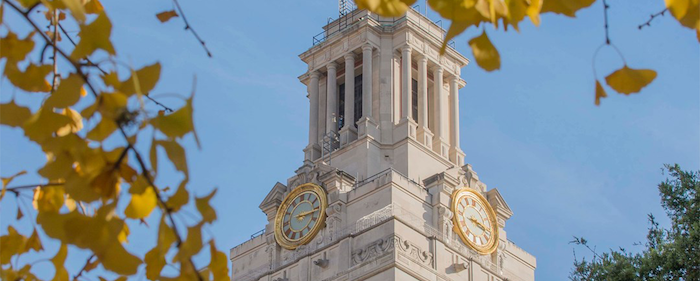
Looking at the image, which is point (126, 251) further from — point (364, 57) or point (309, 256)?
point (364, 57)

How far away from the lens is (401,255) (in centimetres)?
7062

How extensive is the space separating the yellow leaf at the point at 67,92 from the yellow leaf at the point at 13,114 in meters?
0.36

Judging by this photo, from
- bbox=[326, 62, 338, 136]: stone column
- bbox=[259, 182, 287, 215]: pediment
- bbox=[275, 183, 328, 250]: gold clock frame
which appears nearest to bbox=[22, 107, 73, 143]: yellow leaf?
bbox=[275, 183, 328, 250]: gold clock frame

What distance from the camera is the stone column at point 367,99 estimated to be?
79.5 metres

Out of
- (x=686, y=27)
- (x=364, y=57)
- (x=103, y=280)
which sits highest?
(x=364, y=57)

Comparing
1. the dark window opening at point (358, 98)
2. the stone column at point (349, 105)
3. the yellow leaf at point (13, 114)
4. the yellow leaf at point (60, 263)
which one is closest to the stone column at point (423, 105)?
the dark window opening at point (358, 98)

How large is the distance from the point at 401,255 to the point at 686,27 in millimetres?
60563

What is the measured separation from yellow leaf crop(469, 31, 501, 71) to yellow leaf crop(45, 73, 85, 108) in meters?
3.09

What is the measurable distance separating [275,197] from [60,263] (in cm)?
6754

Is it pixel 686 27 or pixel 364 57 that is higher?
pixel 364 57

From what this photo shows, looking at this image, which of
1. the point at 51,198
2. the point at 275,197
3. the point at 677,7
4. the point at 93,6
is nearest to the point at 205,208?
the point at 51,198

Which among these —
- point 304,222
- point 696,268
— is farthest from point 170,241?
point 304,222

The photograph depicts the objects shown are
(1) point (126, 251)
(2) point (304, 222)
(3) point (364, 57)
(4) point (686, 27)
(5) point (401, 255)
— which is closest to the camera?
(1) point (126, 251)

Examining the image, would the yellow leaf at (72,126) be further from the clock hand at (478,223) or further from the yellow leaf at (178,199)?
the clock hand at (478,223)
